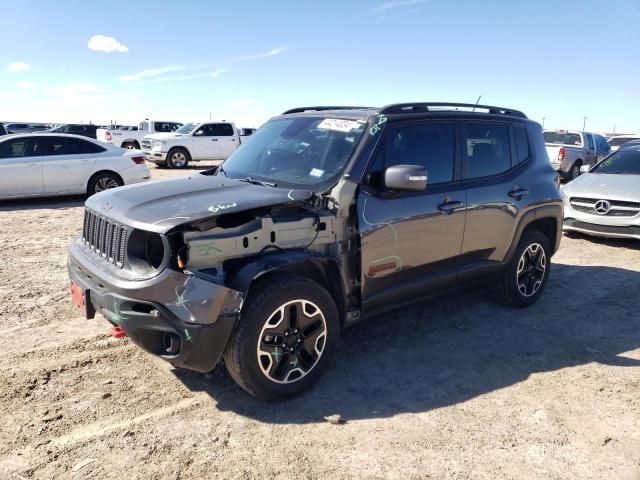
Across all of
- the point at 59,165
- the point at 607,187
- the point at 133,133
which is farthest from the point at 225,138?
the point at 607,187

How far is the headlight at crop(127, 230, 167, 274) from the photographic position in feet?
10.0

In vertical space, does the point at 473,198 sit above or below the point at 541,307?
above

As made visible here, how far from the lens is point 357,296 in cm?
369

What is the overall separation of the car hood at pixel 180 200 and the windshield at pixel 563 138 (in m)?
16.7

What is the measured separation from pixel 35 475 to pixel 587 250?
310 inches

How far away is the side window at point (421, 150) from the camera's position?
12.4 ft

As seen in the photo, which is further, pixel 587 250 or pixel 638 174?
pixel 638 174

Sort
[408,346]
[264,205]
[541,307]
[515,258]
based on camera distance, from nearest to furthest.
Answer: [264,205]
[408,346]
[515,258]
[541,307]

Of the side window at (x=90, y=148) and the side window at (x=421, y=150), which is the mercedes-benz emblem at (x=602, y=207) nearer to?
the side window at (x=421, y=150)

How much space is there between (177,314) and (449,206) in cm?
237

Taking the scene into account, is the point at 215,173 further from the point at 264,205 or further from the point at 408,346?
the point at 408,346

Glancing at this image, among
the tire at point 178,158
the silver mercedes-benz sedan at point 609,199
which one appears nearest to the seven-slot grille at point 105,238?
Answer: the silver mercedes-benz sedan at point 609,199

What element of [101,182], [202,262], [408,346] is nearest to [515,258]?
[408,346]

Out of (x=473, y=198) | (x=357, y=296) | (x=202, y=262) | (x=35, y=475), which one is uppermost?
(x=473, y=198)
